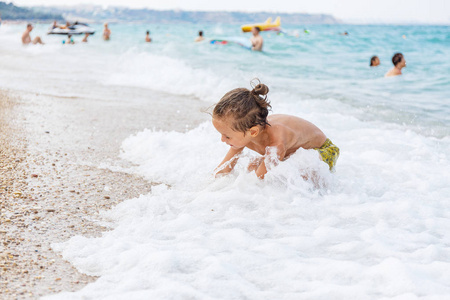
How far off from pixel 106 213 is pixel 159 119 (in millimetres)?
3423

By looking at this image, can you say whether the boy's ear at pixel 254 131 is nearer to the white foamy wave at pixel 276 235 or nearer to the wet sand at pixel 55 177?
the white foamy wave at pixel 276 235

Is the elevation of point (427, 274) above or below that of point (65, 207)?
above

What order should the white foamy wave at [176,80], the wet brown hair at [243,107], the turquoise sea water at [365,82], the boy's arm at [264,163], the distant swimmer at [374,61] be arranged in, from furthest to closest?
the distant swimmer at [374,61]
the white foamy wave at [176,80]
the turquoise sea water at [365,82]
the boy's arm at [264,163]
the wet brown hair at [243,107]

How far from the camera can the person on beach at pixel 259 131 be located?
3.16 meters

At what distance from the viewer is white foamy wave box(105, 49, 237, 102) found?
31.0ft

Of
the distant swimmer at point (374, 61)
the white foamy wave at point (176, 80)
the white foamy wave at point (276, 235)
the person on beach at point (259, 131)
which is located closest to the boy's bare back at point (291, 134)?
the person on beach at point (259, 131)

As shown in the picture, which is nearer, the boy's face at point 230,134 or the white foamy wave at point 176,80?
the boy's face at point 230,134

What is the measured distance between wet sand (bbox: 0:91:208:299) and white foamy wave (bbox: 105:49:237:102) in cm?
222

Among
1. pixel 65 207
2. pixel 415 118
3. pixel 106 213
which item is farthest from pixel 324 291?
pixel 415 118

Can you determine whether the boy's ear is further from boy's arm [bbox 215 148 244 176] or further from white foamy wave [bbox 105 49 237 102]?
white foamy wave [bbox 105 49 237 102]

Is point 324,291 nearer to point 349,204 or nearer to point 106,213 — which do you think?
point 349,204

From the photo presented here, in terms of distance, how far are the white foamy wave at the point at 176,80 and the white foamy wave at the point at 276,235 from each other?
16.3 feet

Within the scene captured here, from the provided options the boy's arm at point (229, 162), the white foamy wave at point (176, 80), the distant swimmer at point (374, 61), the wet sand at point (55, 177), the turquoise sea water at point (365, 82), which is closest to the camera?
the wet sand at point (55, 177)

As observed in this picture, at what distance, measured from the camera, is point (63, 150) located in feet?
15.0
